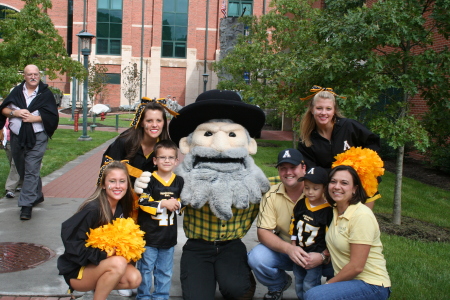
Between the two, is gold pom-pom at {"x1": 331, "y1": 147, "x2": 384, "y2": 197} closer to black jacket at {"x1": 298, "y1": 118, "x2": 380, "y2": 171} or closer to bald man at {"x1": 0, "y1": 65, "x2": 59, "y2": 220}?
black jacket at {"x1": 298, "y1": 118, "x2": 380, "y2": 171}

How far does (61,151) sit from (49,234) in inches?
299

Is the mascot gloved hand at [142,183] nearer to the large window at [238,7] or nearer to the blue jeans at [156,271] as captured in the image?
the blue jeans at [156,271]

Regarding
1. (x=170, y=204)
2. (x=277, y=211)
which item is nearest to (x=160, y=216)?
(x=170, y=204)

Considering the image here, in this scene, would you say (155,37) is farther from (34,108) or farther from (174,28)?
(34,108)

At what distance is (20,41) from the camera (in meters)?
12.0

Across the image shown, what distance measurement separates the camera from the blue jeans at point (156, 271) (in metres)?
3.77

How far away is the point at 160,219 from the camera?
3.73 metres

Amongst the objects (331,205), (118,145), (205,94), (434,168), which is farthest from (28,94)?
(434,168)

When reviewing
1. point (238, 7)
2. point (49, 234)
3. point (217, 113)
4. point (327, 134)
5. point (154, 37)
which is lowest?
point (49, 234)

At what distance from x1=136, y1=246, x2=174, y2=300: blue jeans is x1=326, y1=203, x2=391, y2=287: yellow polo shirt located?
1.34 m

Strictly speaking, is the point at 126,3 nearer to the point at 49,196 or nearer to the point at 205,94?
the point at 49,196

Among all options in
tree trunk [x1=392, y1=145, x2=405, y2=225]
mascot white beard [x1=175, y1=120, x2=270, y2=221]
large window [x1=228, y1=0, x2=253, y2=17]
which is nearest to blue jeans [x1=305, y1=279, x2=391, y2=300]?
mascot white beard [x1=175, y1=120, x2=270, y2=221]

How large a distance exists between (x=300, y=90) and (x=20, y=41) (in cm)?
827

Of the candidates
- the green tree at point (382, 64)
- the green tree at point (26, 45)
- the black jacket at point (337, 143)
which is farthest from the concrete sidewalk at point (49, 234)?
the green tree at point (26, 45)
